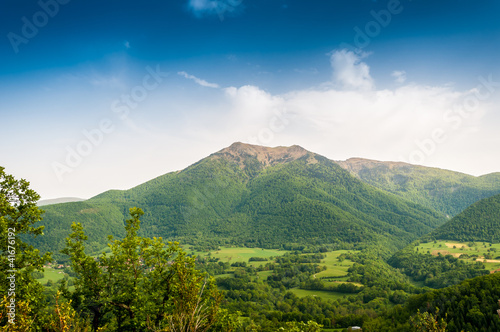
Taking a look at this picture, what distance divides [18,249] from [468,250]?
18085 centimetres

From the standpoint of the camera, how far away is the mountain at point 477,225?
15330cm

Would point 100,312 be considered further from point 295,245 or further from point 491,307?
point 295,245

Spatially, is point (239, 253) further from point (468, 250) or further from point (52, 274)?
point (468, 250)

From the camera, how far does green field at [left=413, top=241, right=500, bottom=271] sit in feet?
369

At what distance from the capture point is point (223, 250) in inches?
7461

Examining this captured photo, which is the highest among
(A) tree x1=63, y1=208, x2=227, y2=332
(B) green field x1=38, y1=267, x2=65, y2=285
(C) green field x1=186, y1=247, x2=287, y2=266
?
(A) tree x1=63, y1=208, x2=227, y2=332

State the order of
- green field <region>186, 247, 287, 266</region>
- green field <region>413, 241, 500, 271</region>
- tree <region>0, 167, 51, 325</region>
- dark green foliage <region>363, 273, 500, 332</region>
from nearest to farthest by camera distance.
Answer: tree <region>0, 167, 51, 325</region> < dark green foliage <region>363, 273, 500, 332</region> < green field <region>413, 241, 500, 271</region> < green field <region>186, 247, 287, 266</region>

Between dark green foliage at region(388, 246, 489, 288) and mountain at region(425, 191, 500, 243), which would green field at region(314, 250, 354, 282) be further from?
mountain at region(425, 191, 500, 243)

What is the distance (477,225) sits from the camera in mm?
160500

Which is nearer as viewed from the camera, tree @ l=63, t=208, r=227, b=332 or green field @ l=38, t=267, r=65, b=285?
tree @ l=63, t=208, r=227, b=332

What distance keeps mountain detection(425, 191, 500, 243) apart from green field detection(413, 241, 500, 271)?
900 cm

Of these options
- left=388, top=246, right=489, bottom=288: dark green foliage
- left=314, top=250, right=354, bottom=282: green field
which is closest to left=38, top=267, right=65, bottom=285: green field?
left=314, top=250, right=354, bottom=282: green field

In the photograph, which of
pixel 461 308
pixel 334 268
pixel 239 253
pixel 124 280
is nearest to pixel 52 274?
pixel 239 253

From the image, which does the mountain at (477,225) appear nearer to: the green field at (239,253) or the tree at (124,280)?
the green field at (239,253)
